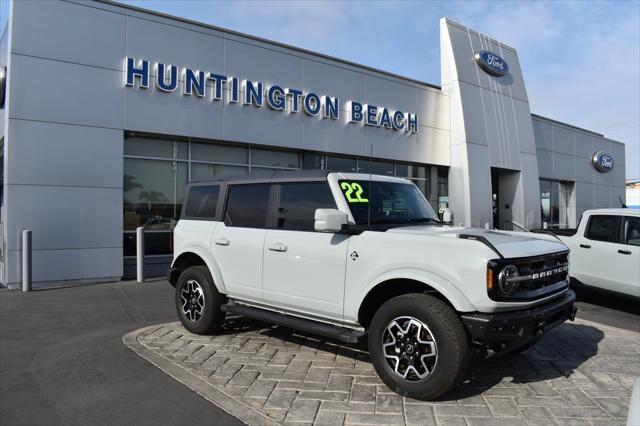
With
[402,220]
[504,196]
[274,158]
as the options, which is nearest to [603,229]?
[402,220]

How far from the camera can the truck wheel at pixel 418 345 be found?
3.58 m

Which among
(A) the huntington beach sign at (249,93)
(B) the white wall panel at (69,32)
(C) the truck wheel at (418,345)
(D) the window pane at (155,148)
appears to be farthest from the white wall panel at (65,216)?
(C) the truck wheel at (418,345)

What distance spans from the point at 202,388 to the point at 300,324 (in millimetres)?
1096

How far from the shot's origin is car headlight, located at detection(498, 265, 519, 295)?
3541 mm

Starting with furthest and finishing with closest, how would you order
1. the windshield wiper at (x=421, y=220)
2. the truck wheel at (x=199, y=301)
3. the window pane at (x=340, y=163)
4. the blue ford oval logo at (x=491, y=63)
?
the blue ford oval logo at (x=491, y=63) → the window pane at (x=340, y=163) → the truck wheel at (x=199, y=301) → the windshield wiper at (x=421, y=220)

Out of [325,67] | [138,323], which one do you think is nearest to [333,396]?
[138,323]

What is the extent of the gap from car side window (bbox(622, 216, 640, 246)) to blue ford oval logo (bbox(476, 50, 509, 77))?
11.6 meters

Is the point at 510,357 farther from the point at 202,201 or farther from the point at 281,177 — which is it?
the point at 202,201

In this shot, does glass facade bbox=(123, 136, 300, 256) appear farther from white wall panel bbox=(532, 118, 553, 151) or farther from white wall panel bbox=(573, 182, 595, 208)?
white wall panel bbox=(573, 182, 595, 208)

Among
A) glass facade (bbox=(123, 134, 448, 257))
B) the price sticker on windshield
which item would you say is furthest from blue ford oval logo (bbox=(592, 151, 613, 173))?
the price sticker on windshield

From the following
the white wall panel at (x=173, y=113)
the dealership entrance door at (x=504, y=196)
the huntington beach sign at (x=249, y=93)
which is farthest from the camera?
the dealership entrance door at (x=504, y=196)

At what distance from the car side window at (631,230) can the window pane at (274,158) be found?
8.58 m

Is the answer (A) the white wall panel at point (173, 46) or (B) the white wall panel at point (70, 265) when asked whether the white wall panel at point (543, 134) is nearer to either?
(A) the white wall panel at point (173, 46)

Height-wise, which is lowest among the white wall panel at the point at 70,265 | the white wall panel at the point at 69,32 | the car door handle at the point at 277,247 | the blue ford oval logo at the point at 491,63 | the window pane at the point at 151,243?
the white wall panel at the point at 70,265
